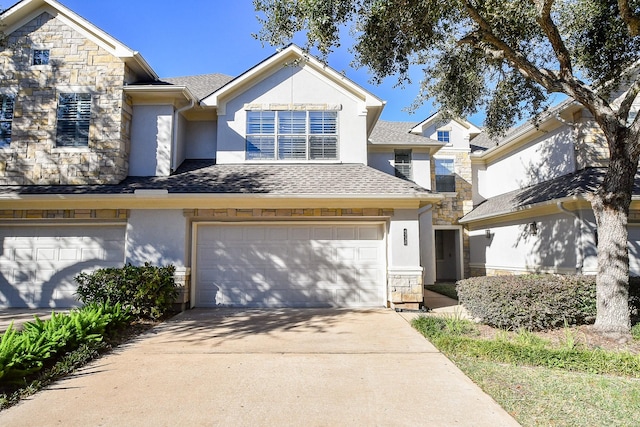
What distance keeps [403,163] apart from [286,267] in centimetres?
737

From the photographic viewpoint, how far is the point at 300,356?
6.14 metres

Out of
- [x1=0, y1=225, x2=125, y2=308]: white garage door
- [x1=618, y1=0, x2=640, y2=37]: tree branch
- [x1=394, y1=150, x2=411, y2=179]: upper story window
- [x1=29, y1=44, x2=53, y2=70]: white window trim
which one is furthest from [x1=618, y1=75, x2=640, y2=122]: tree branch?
[x1=29, y1=44, x2=53, y2=70]: white window trim

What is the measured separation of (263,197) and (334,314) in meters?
3.23

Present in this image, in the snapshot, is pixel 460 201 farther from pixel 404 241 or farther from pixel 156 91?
pixel 156 91

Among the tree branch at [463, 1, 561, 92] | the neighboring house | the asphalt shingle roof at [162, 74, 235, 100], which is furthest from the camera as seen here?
the asphalt shingle roof at [162, 74, 235, 100]

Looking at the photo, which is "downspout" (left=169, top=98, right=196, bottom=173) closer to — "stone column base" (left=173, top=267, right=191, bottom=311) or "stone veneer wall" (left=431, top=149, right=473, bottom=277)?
"stone column base" (left=173, top=267, right=191, bottom=311)

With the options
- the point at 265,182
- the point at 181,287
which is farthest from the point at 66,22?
the point at 181,287

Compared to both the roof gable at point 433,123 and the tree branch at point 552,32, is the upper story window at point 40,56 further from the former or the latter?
the roof gable at point 433,123

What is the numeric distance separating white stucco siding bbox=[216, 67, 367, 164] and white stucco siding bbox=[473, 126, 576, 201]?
21.2ft

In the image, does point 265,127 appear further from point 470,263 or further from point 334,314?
point 470,263

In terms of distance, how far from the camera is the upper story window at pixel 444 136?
17.7 meters

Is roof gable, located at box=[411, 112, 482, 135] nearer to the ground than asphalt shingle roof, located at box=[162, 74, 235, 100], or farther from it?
nearer to the ground

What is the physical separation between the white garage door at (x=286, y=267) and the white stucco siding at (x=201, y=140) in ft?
9.92

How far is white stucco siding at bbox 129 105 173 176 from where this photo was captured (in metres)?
11.2
